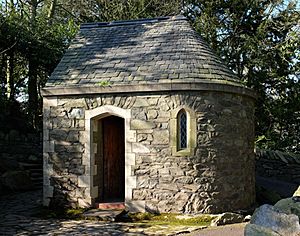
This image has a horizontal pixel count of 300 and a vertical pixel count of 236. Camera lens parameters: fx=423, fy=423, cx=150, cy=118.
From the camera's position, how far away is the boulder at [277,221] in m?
5.11

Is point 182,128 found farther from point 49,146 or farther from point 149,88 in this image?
point 49,146

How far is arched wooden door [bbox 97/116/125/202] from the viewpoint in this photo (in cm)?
989

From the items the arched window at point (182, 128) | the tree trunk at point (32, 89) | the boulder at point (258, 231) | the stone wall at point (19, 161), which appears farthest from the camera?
the tree trunk at point (32, 89)

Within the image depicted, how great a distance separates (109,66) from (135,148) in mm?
2205

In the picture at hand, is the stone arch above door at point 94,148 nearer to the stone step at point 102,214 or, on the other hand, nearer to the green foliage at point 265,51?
the stone step at point 102,214

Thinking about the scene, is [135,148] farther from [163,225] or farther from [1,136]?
[1,136]

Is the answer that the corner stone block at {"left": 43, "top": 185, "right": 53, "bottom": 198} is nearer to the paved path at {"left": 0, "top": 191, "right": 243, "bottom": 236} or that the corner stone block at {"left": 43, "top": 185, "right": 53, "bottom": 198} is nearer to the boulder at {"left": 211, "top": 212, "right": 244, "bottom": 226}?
the paved path at {"left": 0, "top": 191, "right": 243, "bottom": 236}

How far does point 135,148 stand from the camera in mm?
9070

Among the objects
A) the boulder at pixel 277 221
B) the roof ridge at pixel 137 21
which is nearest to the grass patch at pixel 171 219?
the boulder at pixel 277 221

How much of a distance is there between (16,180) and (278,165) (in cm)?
847

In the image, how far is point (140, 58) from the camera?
10.1 metres

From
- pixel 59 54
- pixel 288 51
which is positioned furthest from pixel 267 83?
pixel 59 54

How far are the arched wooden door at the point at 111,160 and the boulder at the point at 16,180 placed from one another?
12.2 feet

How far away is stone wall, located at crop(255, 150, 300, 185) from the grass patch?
6443 millimetres
